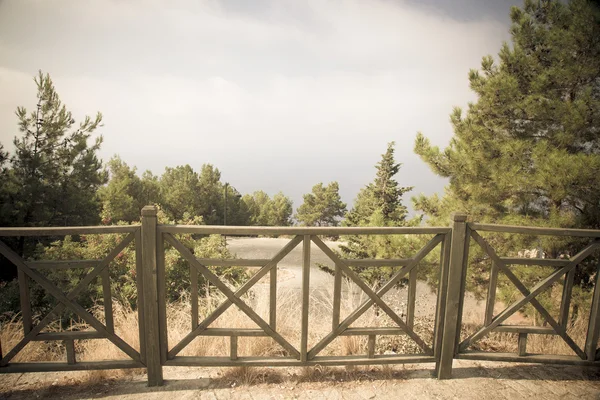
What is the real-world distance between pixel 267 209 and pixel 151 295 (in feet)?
183

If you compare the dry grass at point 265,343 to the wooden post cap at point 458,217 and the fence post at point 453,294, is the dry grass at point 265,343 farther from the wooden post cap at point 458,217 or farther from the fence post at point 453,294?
the wooden post cap at point 458,217

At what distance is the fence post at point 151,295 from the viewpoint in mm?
2453

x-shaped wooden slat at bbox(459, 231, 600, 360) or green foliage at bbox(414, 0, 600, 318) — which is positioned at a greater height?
green foliage at bbox(414, 0, 600, 318)

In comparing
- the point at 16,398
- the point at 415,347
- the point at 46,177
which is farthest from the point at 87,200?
the point at 415,347

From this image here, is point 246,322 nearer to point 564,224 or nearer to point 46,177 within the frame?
point 564,224

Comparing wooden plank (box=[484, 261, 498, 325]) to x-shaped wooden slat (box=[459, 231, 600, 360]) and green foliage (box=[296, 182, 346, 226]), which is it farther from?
green foliage (box=[296, 182, 346, 226])

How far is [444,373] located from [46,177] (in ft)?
54.0

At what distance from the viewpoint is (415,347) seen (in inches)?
150

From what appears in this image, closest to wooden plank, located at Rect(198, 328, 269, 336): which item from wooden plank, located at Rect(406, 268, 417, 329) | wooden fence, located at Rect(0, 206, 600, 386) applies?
wooden fence, located at Rect(0, 206, 600, 386)

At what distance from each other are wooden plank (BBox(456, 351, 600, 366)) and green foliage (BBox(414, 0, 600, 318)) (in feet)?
12.4

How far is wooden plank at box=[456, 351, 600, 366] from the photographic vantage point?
2.82 m

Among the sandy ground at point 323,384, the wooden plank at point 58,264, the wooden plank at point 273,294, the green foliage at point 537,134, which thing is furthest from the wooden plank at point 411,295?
the green foliage at point 537,134

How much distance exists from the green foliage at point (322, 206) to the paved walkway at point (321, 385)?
160ft

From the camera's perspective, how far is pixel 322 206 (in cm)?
5219
